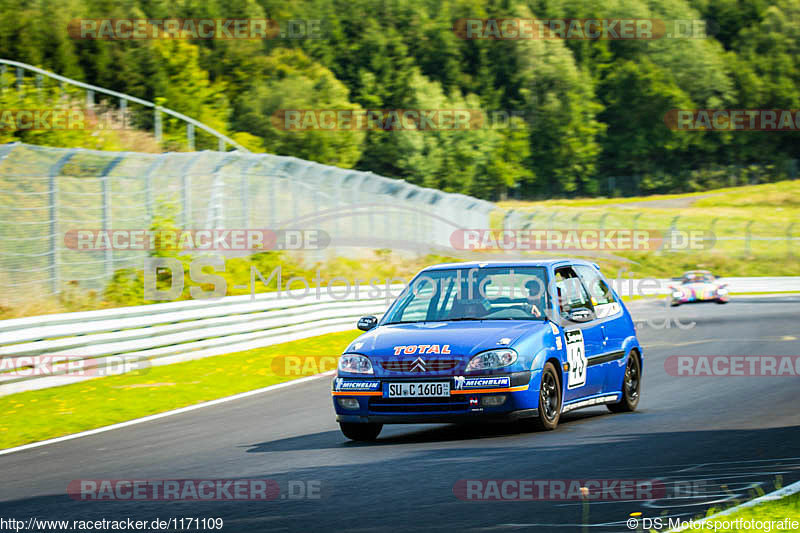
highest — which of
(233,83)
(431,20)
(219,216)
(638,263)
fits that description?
(431,20)

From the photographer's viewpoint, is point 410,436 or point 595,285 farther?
point 595,285

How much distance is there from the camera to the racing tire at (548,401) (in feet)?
30.3

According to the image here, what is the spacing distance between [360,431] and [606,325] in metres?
2.92

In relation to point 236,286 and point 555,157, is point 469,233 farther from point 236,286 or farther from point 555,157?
point 555,157

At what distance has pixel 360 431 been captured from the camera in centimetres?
953

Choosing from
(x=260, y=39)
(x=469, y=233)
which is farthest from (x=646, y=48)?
(x=469, y=233)

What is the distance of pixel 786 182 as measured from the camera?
96375 mm

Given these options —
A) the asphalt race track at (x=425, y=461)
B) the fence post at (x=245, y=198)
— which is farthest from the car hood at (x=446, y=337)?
the fence post at (x=245, y=198)

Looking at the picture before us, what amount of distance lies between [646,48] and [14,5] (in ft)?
214

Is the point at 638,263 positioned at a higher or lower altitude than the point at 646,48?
lower

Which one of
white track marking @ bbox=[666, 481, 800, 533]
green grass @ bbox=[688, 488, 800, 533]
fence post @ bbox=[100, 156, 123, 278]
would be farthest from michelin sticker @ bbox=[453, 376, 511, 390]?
fence post @ bbox=[100, 156, 123, 278]

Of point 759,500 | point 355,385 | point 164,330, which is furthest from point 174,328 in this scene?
point 759,500

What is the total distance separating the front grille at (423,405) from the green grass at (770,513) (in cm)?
315

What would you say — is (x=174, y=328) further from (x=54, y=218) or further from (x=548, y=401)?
(x=548, y=401)
